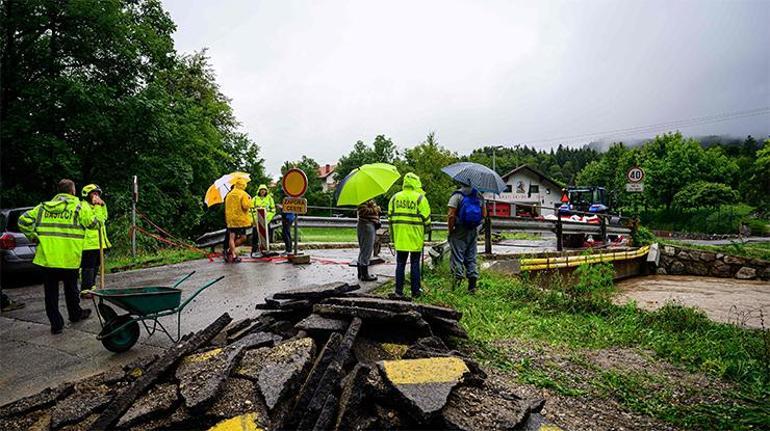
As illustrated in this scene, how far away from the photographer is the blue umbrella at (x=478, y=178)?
6859mm

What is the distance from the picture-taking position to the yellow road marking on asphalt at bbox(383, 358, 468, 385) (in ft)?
9.93

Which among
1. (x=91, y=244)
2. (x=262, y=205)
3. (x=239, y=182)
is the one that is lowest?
(x=91, y=244)

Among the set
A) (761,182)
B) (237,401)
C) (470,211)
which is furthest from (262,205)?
(761,182)

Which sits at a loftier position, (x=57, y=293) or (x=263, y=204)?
(x=263, y=204)

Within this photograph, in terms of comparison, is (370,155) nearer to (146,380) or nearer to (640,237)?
(640,237)

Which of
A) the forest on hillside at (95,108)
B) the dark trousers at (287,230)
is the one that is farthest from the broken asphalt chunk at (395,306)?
the forest on hillside at (95,108)

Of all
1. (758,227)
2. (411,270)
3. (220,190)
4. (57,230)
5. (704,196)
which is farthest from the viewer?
(704,196)

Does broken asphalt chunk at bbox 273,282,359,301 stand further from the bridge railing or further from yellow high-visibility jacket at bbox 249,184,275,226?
yellow high-visibility jacket at bbox 249,184,275,226

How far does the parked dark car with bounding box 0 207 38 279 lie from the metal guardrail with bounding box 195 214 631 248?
14.2 ft

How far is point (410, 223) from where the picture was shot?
255 inches

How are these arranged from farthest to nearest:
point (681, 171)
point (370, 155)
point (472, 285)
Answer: point (370, 155)
point (681, 171)
point (472, 285)

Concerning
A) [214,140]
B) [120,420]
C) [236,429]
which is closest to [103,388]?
[120,420]

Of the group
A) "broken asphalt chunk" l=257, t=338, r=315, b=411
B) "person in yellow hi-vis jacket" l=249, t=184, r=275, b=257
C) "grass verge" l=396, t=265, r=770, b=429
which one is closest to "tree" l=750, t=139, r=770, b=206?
"grass verge" l=396, t=265, r=770, b=429

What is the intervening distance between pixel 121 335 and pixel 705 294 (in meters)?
15.1
